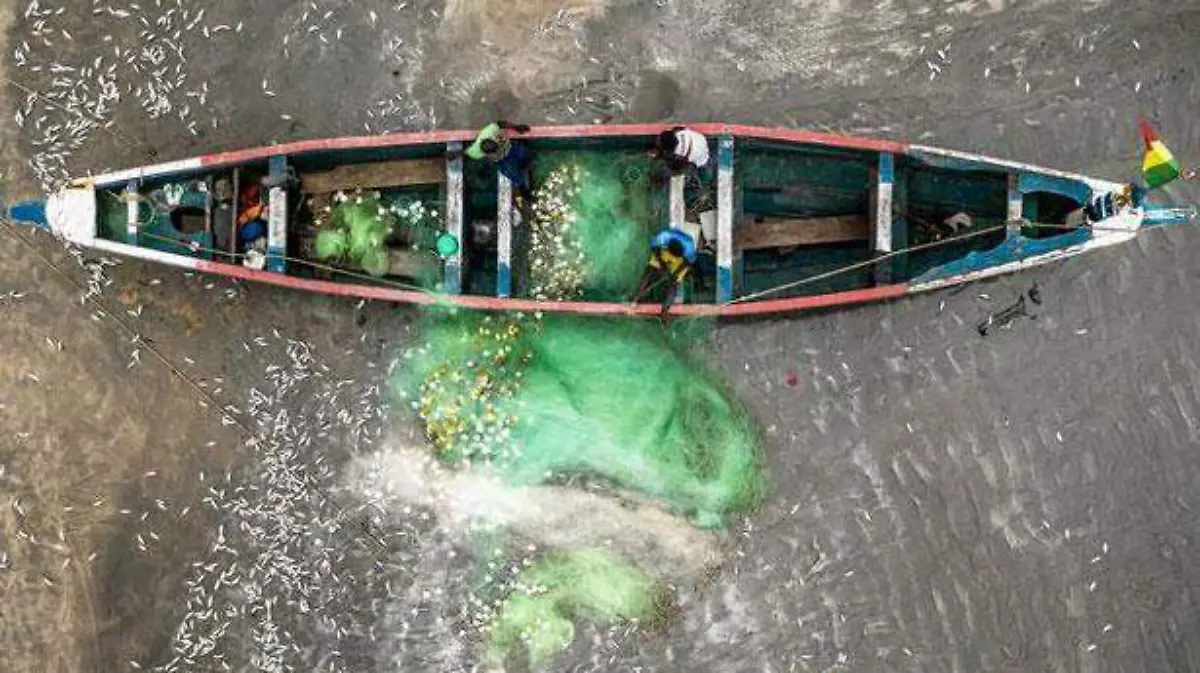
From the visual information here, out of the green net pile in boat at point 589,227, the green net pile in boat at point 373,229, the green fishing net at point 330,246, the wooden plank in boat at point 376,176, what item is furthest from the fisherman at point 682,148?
the green fishing net at point 330,246

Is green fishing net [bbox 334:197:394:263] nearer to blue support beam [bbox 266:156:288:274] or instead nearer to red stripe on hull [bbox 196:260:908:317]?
red stripe on hull [bbox 196:260:908:317]

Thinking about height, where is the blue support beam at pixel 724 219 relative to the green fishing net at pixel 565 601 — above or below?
above

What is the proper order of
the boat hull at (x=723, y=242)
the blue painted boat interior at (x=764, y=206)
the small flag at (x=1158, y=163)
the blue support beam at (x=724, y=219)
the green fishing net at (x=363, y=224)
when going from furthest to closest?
1. the green fishing net at (x=363, y=224)
2. the blue painted boat interior at (x=764, y=206)
3. the blue support beam at (x=724, y=219)
4. the boat hull at (x=723, y=242)
5. the small flag at (x=1158, y=163)

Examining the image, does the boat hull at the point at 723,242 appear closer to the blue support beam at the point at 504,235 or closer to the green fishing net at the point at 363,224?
the blue support beam at the point at 504,235

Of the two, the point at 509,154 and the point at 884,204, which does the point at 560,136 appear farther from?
the point at 884,204

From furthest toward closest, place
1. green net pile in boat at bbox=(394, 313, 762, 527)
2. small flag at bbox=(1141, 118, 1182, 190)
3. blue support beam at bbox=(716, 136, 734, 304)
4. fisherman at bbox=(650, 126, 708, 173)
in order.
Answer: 1. green net pile in boat at bbox=(394, 313, 762, 527)
2. blue support beam at bbox=(716, 136, 734, 304)
3. fisherman at bbox=(650, 126, 708, 173)
4. small flag at bbox=(1141, 118, 1182, 190)

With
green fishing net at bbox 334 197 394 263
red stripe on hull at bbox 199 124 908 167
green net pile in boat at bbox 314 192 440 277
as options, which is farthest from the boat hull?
green fishing net at bbox 334 197 394 263
